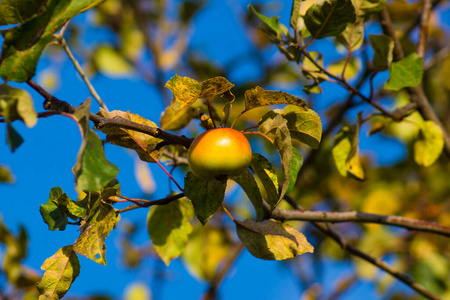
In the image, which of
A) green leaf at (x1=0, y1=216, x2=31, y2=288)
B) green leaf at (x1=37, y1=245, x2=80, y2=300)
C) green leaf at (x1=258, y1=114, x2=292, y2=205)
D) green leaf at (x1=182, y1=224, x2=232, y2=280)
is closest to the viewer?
green leaf at (x1=258, y1=114, x2=292, y2=205)

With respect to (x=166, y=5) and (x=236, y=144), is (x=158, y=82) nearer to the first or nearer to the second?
(x=166, y=5)

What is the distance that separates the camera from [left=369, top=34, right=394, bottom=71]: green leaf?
48.9 inches

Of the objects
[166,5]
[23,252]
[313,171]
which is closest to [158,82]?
[166,5]

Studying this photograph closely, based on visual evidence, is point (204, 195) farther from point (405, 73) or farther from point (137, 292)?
point (137, 292)

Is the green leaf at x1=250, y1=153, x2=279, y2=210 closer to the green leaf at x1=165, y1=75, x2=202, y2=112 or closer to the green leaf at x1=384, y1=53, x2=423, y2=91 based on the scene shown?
the green leaf at x1=165, y1=75, x2=202, y2=112

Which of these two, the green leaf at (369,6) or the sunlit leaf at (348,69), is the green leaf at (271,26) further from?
the sunlit leaf at (348,69)

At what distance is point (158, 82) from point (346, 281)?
1708 mm

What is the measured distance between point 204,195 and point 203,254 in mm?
1587

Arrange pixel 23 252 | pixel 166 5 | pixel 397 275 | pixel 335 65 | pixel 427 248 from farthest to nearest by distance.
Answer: pixel 166 5, pixel 427 248, pixel 23 252, pixel 335 65, pixel 397 275

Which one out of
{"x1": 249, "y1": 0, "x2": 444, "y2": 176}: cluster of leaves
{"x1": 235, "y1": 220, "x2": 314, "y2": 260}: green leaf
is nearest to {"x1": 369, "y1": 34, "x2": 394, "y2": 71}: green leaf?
{"x1": 249, "y1": 0, "x2": 444, "y2": 176}: cluster of leaves

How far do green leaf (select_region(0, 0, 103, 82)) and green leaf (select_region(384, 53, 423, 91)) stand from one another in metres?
0.80

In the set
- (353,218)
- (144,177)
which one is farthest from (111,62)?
(353,218)

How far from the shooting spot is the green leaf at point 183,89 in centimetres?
80

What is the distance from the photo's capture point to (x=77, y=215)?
0.93m
